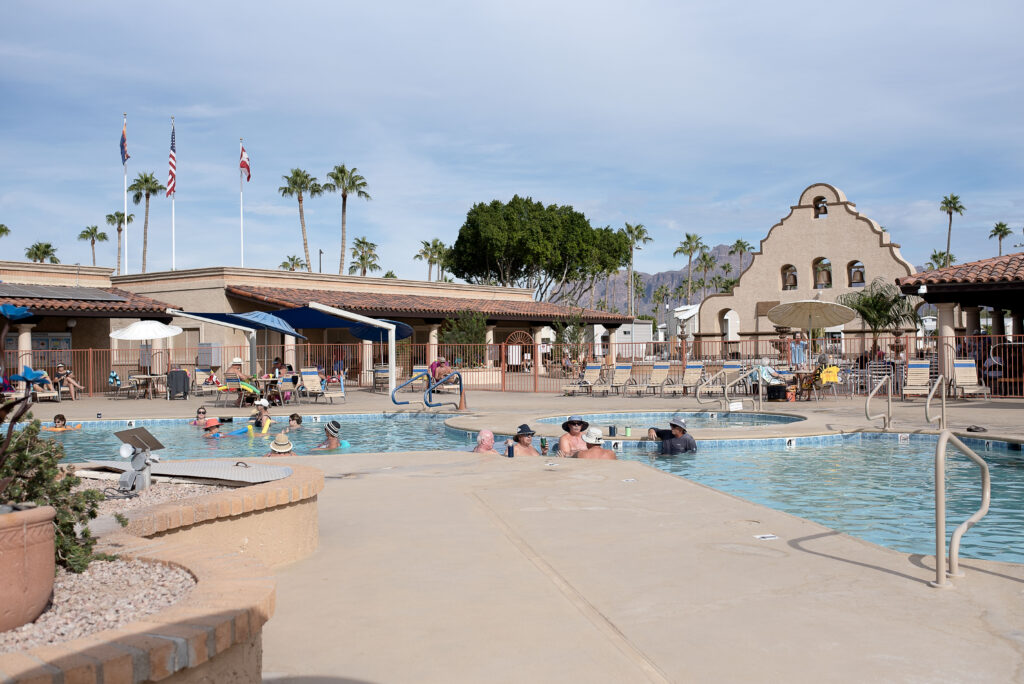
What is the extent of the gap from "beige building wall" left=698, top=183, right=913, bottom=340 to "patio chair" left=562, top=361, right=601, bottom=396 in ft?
66.8

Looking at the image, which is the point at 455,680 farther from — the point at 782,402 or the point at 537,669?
the point at 782,402

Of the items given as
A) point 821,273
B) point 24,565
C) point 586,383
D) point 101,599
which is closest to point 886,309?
point 821,273

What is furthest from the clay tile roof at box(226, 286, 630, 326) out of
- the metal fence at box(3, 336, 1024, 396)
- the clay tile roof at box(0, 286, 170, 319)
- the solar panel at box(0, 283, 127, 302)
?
the solar panel at box(0, 283, 127, 302)

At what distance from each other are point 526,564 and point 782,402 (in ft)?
53.8

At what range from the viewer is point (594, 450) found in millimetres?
10531

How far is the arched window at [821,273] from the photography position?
4181cm

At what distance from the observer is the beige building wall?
1569 inches

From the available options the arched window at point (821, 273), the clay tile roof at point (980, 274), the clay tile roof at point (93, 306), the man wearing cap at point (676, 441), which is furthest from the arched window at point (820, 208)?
the man wearing cap at point (676, 441)

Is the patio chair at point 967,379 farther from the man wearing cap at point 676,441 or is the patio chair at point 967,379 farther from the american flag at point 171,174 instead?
the american flag at point 171,174

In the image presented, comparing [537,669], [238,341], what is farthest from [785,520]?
[238,341]

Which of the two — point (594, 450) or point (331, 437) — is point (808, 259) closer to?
point (331, 437)

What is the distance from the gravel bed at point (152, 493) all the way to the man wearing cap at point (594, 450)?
16.8 ft

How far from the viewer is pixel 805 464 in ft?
38.0

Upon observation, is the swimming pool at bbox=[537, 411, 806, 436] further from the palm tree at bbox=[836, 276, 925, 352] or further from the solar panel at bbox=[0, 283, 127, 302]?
the palm tree at bbox=[836, 276, 925, 352]
